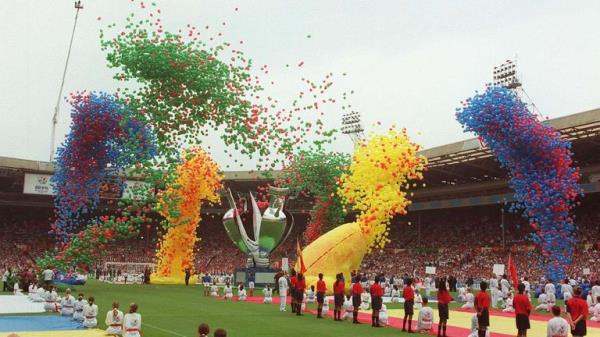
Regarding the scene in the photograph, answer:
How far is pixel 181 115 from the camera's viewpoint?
91.4ft

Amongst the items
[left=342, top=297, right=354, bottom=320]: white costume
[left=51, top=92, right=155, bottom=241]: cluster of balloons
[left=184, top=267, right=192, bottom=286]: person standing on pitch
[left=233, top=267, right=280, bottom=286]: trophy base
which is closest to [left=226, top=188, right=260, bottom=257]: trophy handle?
[left=233, top=267, right=280, bottom=286]: trophy base

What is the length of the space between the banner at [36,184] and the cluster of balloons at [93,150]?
74.3ft

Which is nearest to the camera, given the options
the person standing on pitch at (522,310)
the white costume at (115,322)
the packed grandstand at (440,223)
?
the person standing on pitch at (522,310)

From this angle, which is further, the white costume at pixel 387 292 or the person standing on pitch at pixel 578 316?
the white costume at pixel 387 292

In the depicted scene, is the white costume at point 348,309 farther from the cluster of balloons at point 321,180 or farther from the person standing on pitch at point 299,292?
the cluster of balloons at point 321,180

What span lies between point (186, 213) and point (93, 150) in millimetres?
8786

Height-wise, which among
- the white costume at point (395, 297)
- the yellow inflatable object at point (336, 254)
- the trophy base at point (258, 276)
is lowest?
the white costume at point (395, 297)

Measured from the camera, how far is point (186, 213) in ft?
128

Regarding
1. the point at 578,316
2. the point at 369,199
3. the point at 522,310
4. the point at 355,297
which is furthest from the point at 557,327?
the point at 369,199

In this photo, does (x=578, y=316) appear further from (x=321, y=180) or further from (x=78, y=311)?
(x=321, y=180)

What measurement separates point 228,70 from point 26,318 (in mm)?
14097

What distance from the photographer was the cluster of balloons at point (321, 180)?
42594mm

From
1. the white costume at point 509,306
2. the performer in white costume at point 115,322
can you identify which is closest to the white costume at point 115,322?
the performer in white costume at point 115,322

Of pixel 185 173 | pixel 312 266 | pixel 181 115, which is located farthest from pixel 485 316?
pixel 185 173
